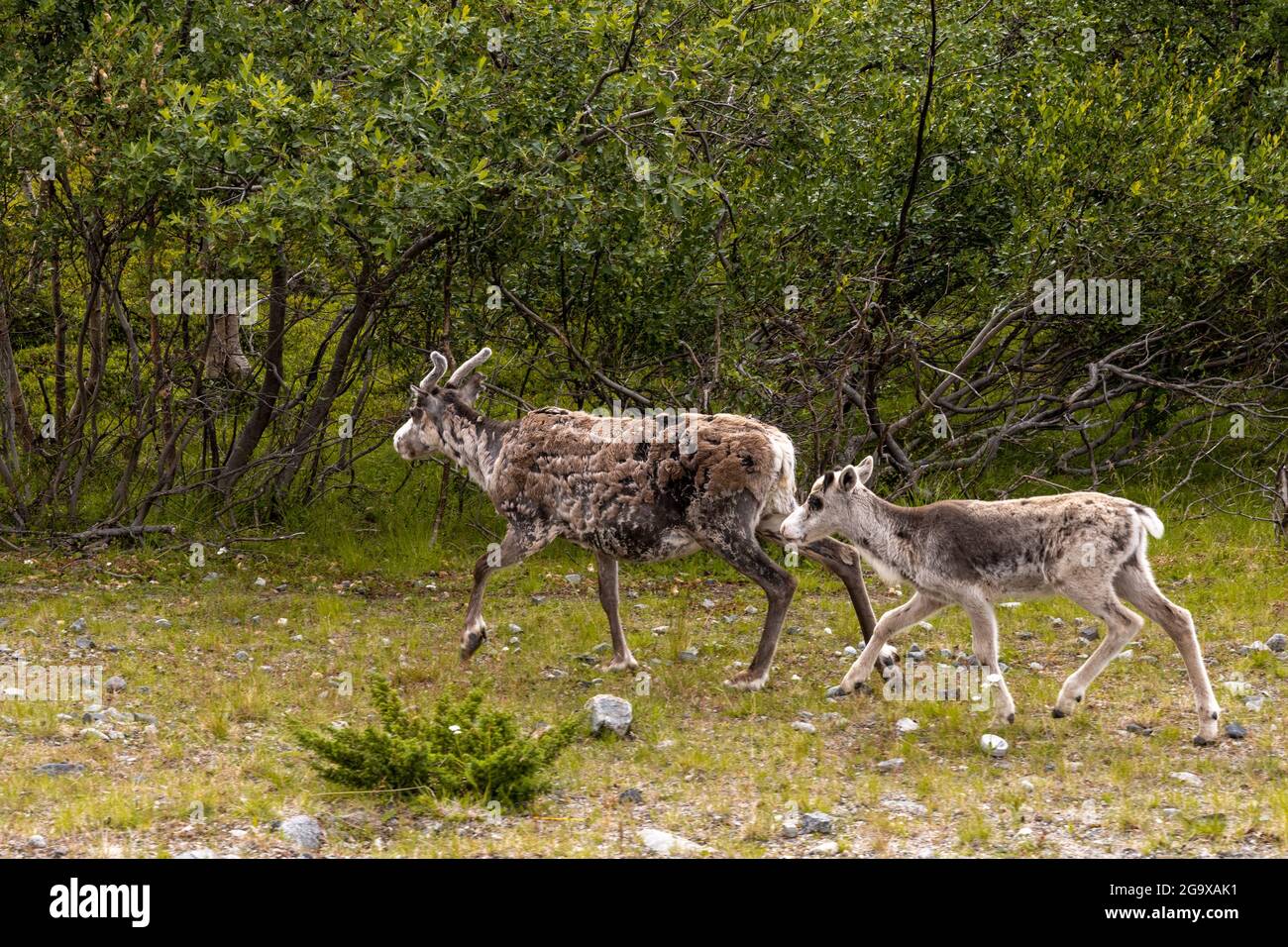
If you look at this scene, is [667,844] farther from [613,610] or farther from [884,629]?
[613,610]

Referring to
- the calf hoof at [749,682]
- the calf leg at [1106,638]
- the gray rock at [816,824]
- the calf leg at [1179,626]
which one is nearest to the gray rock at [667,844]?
the gray rock at [816,824]

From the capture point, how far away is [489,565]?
13984 millimetres

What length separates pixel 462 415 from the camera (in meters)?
14.9

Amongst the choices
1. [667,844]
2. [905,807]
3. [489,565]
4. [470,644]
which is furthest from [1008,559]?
[470,644]

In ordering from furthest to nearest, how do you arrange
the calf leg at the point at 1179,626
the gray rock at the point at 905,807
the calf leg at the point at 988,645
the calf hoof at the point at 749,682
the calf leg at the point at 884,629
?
the calf hoof at the point at 749,682 → the calf leg at the point at 884,629 → the calf leg at the point at 988,645 → the calf leg at the point at 1179,626 → the gray rock at the point at 905,807

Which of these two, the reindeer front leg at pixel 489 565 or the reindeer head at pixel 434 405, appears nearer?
the reindeer front leg at pixel 489 565

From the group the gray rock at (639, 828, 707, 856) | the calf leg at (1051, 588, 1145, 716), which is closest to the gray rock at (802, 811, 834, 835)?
the gray rock at (639, 828, 707, 856)

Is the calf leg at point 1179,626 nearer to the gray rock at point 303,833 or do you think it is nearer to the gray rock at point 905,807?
the gray rock at point 905,807

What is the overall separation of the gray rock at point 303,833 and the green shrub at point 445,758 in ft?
2.55

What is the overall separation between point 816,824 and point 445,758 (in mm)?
2367

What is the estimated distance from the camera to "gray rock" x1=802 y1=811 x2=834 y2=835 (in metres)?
9.42

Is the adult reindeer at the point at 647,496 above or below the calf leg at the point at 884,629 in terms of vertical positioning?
above

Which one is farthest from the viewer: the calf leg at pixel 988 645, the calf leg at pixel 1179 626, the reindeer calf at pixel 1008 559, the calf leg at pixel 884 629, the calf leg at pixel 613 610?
the calf leg at pixel 613 610

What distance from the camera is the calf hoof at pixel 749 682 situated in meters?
13.0
